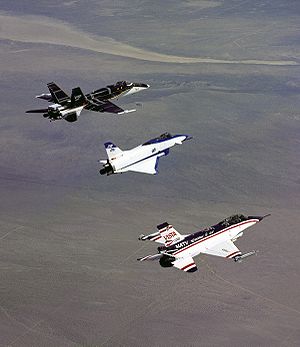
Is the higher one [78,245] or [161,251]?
[161,251]

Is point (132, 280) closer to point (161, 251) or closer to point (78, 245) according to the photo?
point (78, 245)

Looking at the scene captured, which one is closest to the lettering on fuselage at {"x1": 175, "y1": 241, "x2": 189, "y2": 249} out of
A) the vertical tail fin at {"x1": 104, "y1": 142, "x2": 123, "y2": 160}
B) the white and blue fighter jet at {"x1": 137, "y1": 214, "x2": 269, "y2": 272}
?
the white and blue fighter jet at {"x1": 137, "y1": 214, "x2": 269, "y2": 272}

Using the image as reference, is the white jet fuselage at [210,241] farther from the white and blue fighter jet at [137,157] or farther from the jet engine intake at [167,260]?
the white and blue fighter jet at [137,157]

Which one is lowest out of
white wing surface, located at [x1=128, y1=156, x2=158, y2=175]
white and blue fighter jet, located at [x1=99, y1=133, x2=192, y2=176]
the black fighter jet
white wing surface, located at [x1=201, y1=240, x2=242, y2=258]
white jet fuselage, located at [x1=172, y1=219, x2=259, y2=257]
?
white wing surface, located at [x1=201, y1=240, x2=242, y2=258]

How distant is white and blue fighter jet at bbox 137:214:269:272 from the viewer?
320 ft

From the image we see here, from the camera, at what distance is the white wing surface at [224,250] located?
326 feet

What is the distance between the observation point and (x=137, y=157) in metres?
110

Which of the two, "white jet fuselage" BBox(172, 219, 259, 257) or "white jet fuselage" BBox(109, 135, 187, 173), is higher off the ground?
"white jet fuselage" BBox(109, 135, 187, 173)

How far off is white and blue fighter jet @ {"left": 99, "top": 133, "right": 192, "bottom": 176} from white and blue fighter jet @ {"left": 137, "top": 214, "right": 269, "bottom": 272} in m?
11.2

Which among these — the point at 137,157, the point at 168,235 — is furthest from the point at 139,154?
the point at 168,235

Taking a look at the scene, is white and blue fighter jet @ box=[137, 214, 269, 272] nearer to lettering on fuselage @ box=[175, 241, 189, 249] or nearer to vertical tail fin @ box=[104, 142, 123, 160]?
lettering on fuselage @ box=[175, 241, 189, 249]

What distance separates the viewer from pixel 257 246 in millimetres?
125875

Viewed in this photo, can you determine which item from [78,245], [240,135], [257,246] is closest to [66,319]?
[78,245]

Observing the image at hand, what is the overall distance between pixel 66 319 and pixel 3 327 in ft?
25.2
